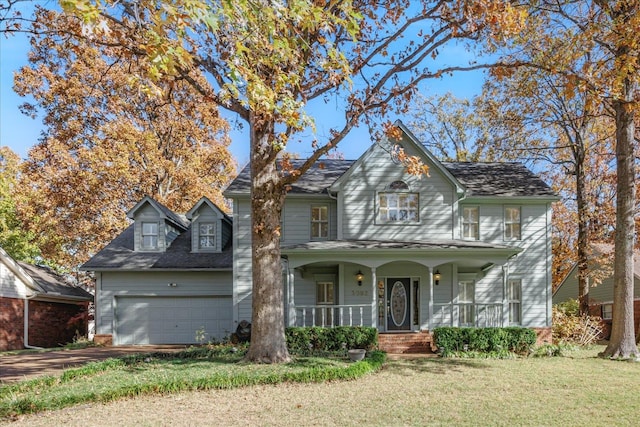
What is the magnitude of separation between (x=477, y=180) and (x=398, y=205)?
3.87 metres

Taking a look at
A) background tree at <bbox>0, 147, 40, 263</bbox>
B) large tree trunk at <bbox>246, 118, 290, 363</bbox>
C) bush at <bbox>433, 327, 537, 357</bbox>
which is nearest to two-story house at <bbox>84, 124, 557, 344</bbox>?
bush at <bbox>433, 327, 537, 357</bbox>

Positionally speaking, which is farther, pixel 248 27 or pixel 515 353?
pixel 515 353

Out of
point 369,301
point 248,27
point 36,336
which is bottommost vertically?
point 36,336

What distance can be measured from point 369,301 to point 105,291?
34.2 ft

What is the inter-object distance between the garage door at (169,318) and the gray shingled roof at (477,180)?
5.12m

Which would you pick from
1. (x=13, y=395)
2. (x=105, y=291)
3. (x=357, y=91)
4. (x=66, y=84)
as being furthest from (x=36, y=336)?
(x=357, y=91)

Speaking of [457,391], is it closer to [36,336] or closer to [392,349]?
[392,349]

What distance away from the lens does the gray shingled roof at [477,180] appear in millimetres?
18562

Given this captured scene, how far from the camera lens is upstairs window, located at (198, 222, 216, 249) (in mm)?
20547

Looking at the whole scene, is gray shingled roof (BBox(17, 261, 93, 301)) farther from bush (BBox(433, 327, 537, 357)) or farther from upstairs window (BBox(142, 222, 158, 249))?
bush (BBox(433, 327, 537, 357))

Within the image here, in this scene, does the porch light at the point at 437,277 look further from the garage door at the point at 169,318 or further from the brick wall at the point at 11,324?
the brick wall at the point at 11,324

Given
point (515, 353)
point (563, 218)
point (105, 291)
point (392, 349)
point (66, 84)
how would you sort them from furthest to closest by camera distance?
point (563, 218) < point (66, 84) < point (105, 291) < point (392, 349) < point (515, 353)

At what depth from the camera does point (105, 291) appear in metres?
19.8

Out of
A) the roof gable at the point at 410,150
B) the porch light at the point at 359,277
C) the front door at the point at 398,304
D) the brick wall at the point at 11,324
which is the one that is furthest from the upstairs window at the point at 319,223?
the brick wall at the point at 11,324
